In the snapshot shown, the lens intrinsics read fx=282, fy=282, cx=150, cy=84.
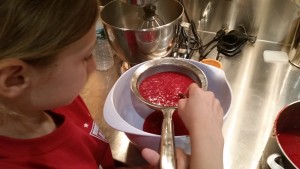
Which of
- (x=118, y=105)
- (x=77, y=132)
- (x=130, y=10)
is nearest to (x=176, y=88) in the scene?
(x=118, y=105)

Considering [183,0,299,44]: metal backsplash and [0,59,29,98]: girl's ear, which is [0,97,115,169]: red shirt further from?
[183,0,299,44]: metal backsplash

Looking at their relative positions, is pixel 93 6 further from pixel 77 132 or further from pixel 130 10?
pixel 130 10

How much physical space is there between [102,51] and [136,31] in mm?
246

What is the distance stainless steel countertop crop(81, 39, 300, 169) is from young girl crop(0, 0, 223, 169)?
0.14 metres

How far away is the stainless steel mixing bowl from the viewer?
70cm

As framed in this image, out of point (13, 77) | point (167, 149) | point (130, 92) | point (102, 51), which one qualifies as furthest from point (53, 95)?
point (102, 51)

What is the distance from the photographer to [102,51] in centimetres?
90

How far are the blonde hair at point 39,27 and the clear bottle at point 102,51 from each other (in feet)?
1.81

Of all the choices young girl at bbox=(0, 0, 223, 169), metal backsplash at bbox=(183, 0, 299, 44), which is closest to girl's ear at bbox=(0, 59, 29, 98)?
young girl at bbox=(0, 0, 223, 169)

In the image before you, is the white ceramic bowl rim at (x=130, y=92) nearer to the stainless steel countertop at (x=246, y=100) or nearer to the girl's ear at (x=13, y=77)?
the stainless steel countertop at (x=246, y=100)

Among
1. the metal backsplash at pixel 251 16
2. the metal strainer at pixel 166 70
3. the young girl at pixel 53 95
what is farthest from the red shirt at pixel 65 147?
the metal backsplash at pixel 251 16

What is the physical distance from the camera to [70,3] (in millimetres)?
334

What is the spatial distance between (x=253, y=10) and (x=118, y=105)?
61 cm

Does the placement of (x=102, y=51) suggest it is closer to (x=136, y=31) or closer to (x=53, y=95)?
(x=136, y=31)
